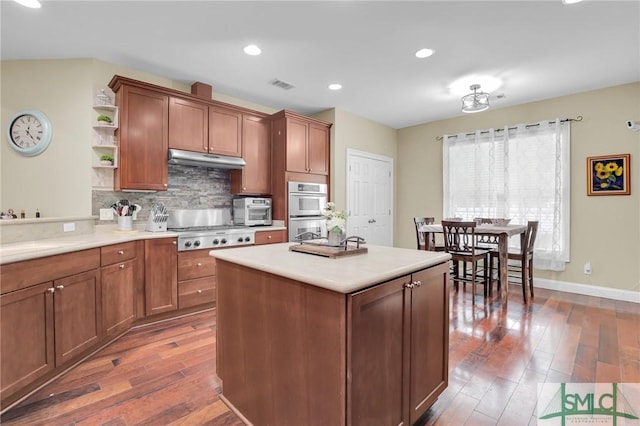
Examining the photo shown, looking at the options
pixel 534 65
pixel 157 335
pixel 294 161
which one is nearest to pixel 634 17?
pixel 534 65

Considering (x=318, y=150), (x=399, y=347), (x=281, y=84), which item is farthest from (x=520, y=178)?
(x=399, y=347)

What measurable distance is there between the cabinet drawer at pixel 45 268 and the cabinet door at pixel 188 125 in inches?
60.5

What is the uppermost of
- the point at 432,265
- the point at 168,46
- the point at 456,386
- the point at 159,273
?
the point at 168,46

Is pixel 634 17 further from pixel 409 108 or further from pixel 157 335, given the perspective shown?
pixel 157 335

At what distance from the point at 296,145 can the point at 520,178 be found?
3.27 meters

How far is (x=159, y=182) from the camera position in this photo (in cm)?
335

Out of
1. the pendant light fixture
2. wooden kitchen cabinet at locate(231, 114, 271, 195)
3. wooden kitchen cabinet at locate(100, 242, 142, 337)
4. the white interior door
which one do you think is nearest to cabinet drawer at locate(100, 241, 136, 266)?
wooden kitchen cabinet at locate(100, 242, 142, 337)

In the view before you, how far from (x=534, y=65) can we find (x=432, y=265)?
2.98m

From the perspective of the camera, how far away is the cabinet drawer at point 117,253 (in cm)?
252

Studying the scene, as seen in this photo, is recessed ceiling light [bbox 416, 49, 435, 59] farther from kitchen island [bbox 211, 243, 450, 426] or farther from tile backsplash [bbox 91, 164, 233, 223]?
tile backsplash [bbox 91, 164, 233, 223]

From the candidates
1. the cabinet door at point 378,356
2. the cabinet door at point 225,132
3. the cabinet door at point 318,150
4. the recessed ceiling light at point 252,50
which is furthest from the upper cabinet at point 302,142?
the cabinet door at point 378,356

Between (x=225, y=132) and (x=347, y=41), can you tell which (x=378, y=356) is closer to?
(x=347, y=41)

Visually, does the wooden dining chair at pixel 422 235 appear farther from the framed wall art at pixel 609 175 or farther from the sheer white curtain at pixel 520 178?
the framed wall art at pixel 609 175

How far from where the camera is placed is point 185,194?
3832 mm
